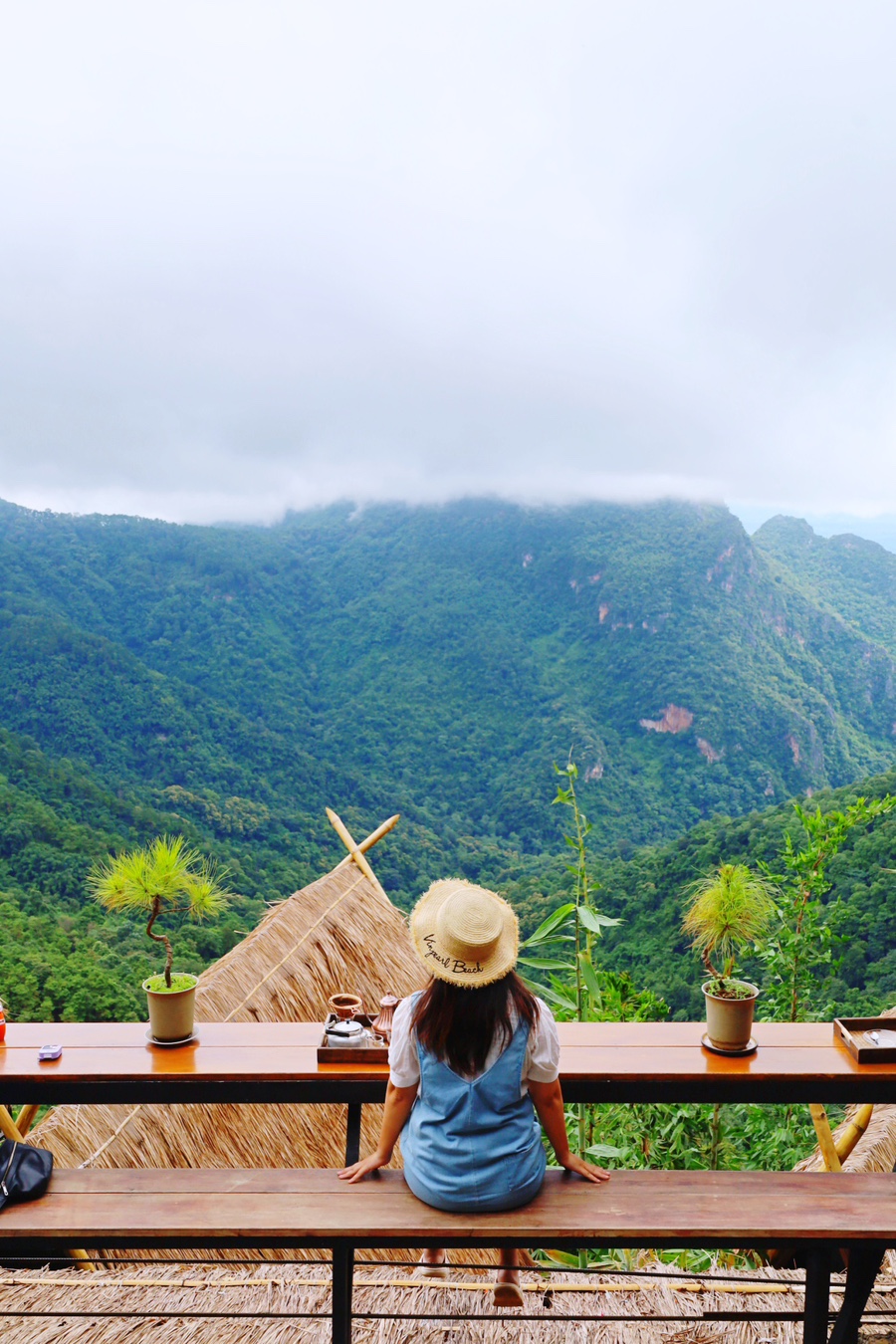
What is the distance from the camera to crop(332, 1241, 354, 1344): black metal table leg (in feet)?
5.82

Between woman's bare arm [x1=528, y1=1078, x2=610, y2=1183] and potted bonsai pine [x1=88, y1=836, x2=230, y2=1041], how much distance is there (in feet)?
2.65

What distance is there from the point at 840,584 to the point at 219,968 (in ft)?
217

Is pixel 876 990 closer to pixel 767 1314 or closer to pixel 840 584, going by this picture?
pixel 767 1314

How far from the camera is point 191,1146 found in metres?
2.59

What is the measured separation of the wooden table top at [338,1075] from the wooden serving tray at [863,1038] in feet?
0.07

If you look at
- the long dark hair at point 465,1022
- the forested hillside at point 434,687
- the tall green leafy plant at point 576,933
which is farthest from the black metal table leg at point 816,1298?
the forested hillside at point 434,687

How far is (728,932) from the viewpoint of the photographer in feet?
6.93

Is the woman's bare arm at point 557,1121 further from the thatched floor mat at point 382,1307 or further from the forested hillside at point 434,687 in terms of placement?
the forested hillside at point 434,687

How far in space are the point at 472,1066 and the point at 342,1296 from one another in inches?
21.1

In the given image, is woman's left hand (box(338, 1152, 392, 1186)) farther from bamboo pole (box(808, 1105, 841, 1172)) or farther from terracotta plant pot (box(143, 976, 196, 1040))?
bamboo pole (box(808, 1105, 841, 1172))

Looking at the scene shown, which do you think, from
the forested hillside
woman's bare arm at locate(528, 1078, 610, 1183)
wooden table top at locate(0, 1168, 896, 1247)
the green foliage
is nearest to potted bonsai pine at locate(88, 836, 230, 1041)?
wooden table top at locate(0, 1168, 896, 1247)

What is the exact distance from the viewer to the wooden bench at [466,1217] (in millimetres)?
1671

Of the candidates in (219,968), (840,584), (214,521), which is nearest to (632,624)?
(840,584)

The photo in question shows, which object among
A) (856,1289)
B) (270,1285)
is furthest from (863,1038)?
(270,1285)
